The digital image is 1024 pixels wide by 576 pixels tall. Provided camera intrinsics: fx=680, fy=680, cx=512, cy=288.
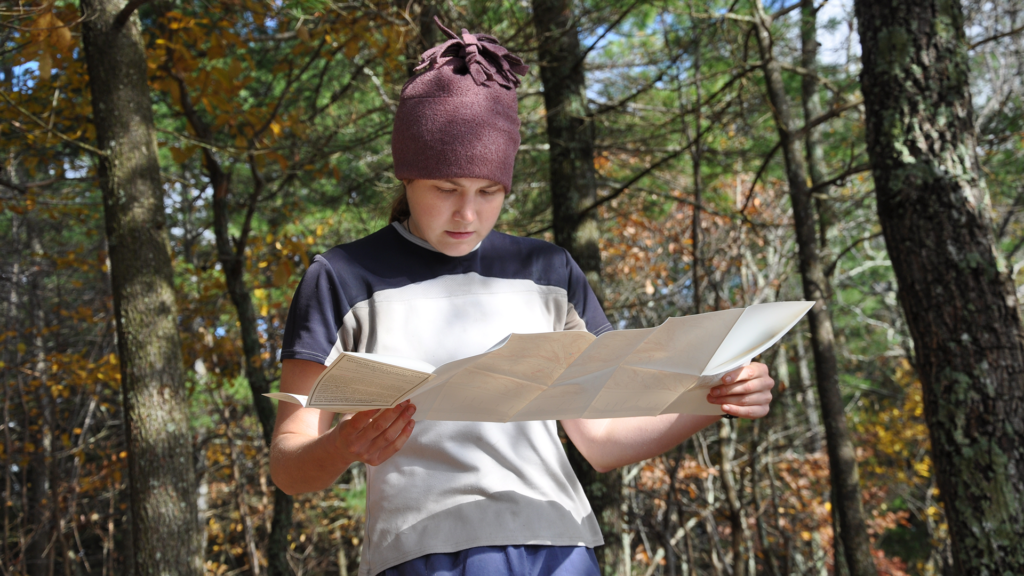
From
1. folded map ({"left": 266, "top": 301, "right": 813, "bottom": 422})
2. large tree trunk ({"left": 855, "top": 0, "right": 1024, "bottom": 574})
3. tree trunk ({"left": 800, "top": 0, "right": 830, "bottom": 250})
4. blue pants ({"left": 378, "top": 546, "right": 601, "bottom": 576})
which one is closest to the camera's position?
folded map ({"left": 266, "top": 301, "right": 813, "bottom": 422})

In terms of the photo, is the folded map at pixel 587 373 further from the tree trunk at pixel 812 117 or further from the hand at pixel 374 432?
the tree trunk at pixel 812 117

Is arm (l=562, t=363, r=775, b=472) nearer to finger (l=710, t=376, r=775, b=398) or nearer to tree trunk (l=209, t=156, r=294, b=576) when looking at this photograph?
finger (l=710, t=376, r=775, b=398)

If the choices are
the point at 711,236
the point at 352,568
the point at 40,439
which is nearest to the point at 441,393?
the point at 711,236

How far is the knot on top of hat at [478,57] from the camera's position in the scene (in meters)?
1.28

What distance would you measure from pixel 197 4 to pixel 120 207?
10.6 feet

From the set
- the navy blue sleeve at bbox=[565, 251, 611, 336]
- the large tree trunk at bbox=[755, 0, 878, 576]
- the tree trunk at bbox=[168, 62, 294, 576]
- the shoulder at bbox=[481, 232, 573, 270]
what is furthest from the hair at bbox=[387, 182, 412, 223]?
the tree trunk at bbox=[168, 62, 294, 576]

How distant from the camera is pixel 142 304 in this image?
2914 mm

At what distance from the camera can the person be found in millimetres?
1125

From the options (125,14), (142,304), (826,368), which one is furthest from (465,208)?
(826,368)

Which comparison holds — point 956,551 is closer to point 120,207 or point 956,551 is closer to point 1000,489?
point 1000,489

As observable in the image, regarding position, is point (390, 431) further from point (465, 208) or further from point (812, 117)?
point (812, 117)

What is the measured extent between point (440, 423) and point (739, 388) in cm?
51

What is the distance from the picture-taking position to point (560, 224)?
12.6 ft

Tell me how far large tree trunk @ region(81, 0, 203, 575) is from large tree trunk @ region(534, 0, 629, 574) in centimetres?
195
